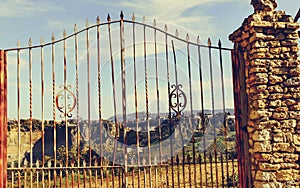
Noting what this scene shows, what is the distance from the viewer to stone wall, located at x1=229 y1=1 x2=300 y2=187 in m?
5.86

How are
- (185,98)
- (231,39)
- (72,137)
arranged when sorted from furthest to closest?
(72,137)
(231,39)
(185,98)

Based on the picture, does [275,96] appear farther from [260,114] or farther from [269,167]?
[269,167]

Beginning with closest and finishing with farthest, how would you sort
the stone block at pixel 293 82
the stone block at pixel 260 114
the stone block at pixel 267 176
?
the stone block at pixel 267 176 < the stone block at pixel 260 114 < the stone block at pixel 293 82

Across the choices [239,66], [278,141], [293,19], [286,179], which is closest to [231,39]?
[239,66]

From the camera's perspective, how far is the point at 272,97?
5.97 meters

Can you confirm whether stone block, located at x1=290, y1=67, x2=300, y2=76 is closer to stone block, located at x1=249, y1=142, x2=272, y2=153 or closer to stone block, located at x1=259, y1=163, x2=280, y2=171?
stone block, located at x1=249, y1=142, x2=272, y2=153

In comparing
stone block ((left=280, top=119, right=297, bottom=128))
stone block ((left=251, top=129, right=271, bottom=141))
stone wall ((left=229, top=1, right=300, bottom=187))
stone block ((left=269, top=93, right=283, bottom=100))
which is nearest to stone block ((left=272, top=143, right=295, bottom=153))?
stone wall ((left=229, top=1, right=300, bottom=187))

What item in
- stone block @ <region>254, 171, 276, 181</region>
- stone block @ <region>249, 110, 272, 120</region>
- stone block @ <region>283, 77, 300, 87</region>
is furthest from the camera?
stone block @ <region>283, 77, 300, 87</region>

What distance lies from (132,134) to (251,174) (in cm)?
1068

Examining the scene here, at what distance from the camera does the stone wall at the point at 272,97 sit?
586 centimetres

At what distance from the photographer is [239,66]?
642cm

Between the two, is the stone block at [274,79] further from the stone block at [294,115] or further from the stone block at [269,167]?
the stone block at [269,167]

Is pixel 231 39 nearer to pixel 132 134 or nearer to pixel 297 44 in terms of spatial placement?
pixel 297 44

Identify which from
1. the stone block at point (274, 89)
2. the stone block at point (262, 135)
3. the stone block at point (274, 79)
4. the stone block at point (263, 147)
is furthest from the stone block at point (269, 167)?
the stone block at point (274, 79)
